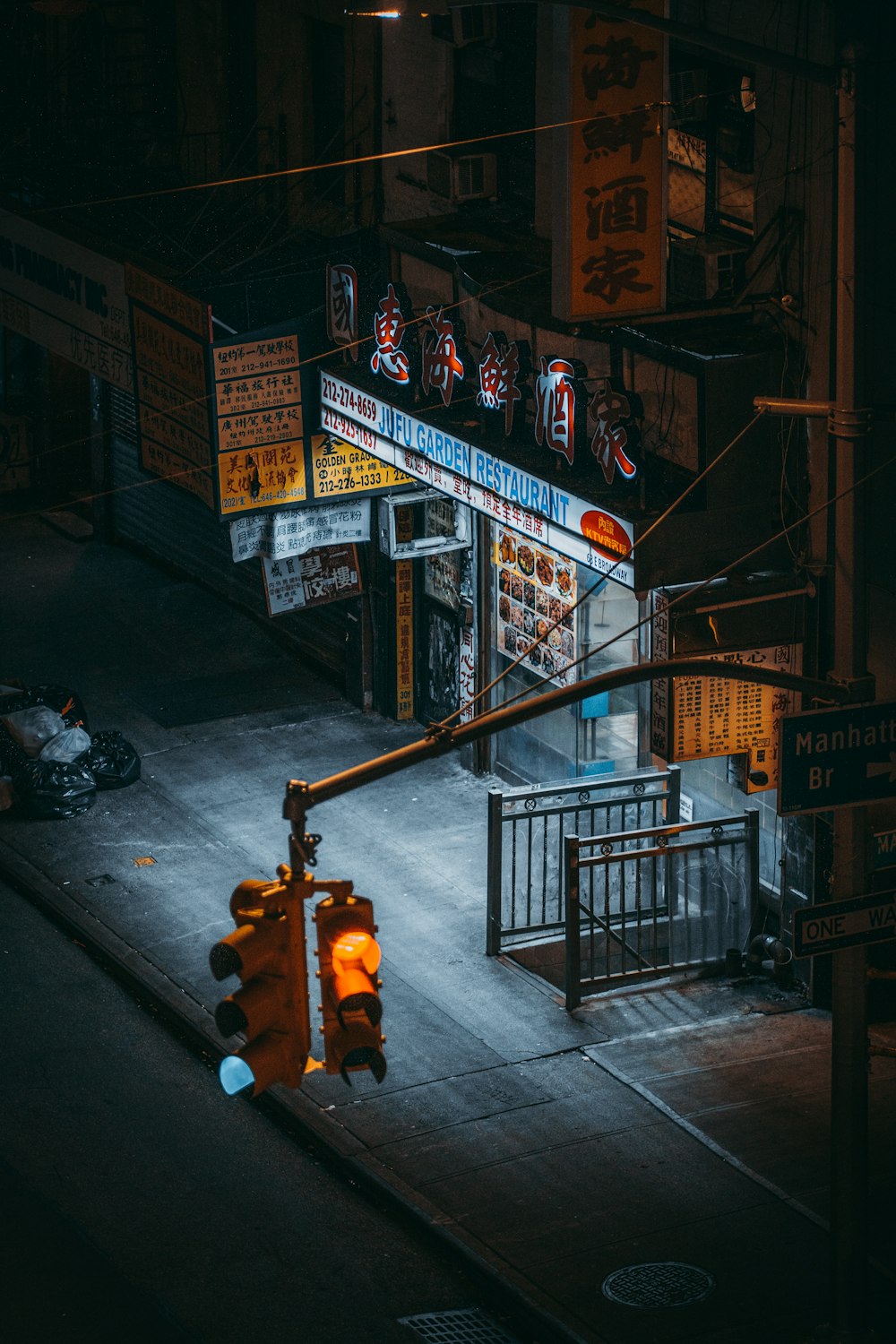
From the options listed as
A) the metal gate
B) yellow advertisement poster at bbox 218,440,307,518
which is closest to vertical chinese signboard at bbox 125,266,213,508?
yellow advertisement poster at bbox 218,440,307,518

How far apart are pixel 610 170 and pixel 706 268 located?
186 cm

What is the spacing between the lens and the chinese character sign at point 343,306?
18188mm

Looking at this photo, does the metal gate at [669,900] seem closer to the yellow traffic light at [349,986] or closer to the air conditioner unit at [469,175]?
the air conditioner unit at [469,175]

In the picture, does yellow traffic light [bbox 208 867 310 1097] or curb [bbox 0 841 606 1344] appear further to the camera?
curb [bbox 0 841 606 1344]

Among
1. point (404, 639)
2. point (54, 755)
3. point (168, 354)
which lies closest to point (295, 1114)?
point (54, 755)

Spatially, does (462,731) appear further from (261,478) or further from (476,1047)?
(261,478)

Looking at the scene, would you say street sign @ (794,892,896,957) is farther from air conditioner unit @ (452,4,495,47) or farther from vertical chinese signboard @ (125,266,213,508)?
air conditioner unit @ (452,4,495,47)

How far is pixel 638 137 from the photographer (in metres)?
14.1

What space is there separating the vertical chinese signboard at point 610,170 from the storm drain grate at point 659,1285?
265 inches

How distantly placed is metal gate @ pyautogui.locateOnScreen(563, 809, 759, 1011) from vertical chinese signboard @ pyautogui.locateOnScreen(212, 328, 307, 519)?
4.74m

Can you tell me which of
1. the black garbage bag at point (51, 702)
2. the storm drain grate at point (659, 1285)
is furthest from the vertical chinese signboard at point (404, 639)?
the storm drain grate at point (659, 1285)

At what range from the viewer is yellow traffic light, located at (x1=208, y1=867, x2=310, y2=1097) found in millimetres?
8242

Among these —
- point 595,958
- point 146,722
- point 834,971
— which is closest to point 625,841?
point 595,958

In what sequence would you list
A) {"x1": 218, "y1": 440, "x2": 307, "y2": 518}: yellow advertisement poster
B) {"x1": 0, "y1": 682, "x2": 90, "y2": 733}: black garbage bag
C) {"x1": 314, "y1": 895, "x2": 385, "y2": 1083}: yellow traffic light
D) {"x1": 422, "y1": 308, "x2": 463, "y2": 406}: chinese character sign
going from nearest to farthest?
{"x1": 314, "y1": 895, "x2": 385, "y2": 1083}: yellow traffic light < {"x1": 422, "y1": 308, "x2": 463, "y2": 406}: chinese character sign < {"x1": 218, "y1": 440, "x2": 307, "y2": 518}: yellow advertisement poster < {"x1": 0, "y1": 682, "x2": 90, "y2": 733}: black garbage bag
